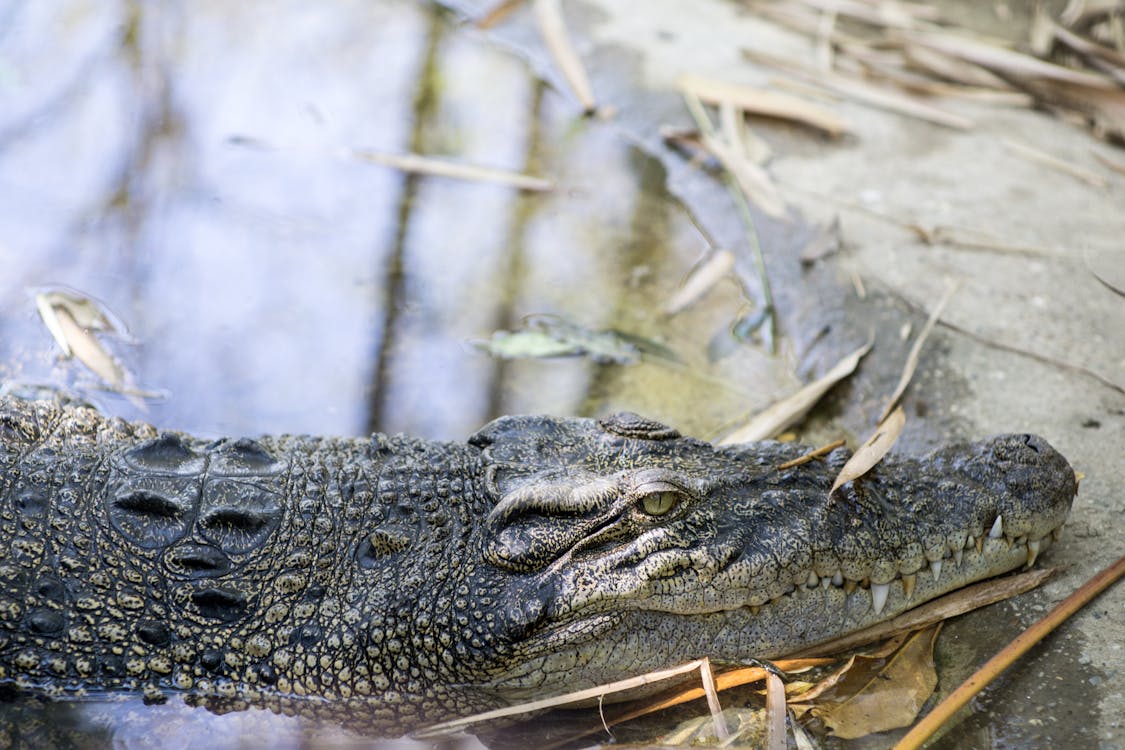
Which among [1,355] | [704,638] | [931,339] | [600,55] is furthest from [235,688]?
[600,55]

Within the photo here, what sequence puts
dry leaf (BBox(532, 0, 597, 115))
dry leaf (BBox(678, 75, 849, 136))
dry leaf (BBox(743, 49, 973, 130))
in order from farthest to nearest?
dry leaf (BBox(532, 0, 597, 115)), dry leaf (BBox(743, 49, 973, 130)), dry leaf (BBox(678, 75, 849, 136))

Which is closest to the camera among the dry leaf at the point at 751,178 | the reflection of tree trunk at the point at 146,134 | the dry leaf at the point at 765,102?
the reflection of tree trunk at the point at 146,134

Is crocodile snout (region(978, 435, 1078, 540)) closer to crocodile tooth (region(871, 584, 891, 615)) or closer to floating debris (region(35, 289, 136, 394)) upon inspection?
crocodile tooth (region(871, 584, 891, 615))

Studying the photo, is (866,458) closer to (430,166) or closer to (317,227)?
(317,227)

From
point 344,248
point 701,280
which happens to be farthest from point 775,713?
point 344,248

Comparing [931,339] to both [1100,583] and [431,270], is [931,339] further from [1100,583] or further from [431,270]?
[431,270]

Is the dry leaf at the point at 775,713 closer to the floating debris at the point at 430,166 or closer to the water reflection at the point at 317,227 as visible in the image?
the water reflection at the point at 317,227

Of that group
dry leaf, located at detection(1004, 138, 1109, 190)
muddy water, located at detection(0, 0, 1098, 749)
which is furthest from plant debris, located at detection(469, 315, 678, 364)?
dry leaf, located at detection(1004, 138, 1109, 190)

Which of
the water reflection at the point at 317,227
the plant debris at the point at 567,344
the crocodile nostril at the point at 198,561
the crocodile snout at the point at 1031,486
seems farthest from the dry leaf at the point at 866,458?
the crocodile nostril at the point at 198,561
